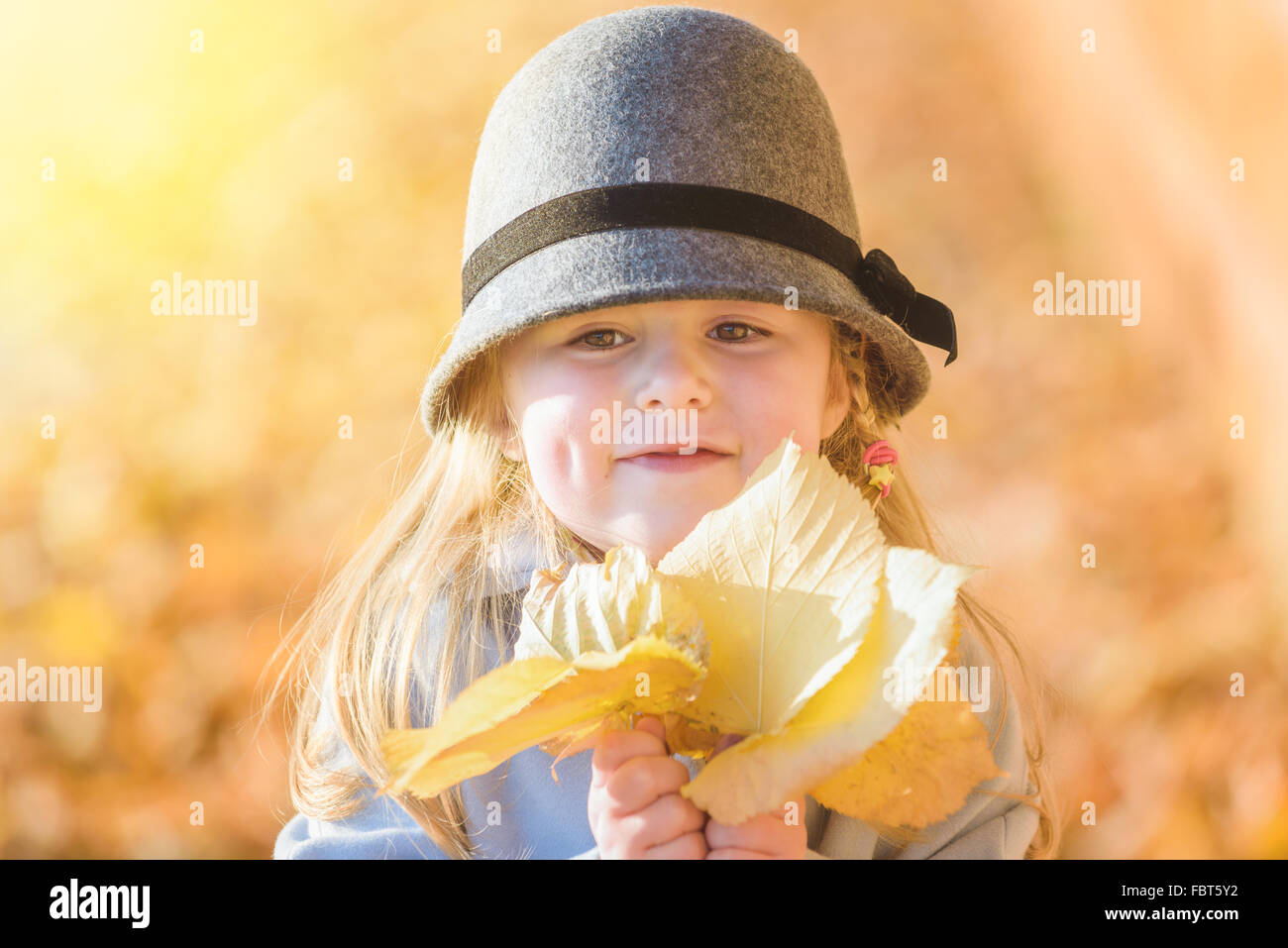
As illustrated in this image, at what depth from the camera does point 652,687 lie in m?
0.60

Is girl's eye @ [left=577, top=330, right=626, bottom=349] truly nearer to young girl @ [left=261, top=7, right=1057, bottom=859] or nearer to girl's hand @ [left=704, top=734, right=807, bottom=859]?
young girl @ [left=261, top=7, right=1057, bottom=859]

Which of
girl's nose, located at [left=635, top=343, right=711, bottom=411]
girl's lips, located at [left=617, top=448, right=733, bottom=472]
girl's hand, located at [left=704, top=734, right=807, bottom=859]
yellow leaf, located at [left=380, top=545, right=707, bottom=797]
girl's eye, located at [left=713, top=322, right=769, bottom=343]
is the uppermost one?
girl's eye, located at [left=713, top=322, right=769, bottom=343]

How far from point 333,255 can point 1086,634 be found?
1541 mm

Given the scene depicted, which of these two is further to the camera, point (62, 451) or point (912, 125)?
point (912, 125)

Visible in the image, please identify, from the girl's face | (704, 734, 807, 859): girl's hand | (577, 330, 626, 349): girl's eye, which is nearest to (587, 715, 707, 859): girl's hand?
(704, 734, 807, 859): girl's hand

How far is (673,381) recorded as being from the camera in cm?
86

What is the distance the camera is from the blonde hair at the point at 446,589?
100cm

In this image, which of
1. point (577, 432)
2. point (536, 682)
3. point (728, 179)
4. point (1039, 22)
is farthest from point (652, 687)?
point (1039, 22)

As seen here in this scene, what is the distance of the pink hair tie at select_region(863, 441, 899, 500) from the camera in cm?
106

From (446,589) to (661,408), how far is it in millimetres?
344

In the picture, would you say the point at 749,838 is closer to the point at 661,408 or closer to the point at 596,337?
the point at 661,408

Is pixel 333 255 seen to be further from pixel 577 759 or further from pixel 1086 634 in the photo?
pixel 1086 634

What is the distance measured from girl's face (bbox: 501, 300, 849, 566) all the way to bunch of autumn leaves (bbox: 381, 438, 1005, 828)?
0.25m

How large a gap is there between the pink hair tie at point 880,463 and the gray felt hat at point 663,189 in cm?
12
